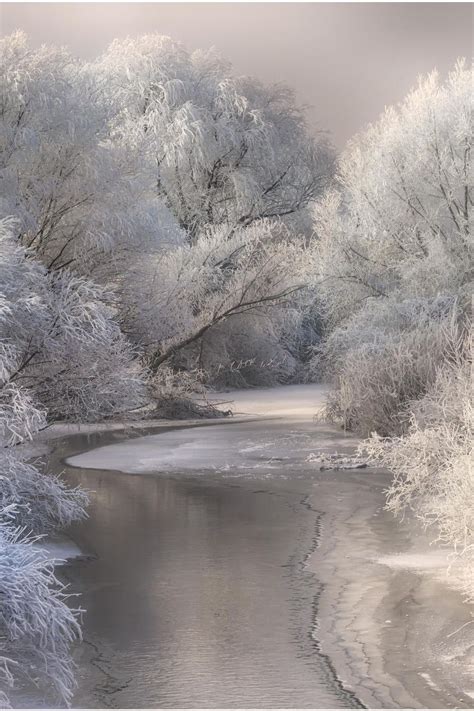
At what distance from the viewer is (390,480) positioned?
1368 cm

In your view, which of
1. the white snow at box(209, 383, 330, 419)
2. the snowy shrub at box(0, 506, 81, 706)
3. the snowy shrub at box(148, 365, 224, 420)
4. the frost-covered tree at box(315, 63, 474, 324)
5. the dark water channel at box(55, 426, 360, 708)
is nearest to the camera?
the snowy shrub at box(0, 506, 81, 706)

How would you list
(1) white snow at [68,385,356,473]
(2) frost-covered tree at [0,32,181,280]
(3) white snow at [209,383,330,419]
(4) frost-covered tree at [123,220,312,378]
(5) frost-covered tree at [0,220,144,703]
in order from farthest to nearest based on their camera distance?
(3) white snow at [209,383,330,419]
(4) frost-covered tree at [123,220,312,378]
(1) white snow at [68,385,356,473]
(2) frost-covered tree at [0,32,181,280]
(5) frost-covered tree at [0,220,144,703]

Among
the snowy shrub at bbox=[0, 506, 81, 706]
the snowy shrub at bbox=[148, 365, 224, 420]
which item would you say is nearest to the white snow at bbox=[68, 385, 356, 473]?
the snowy shrub at bbox=[148, 365, 224, 420]

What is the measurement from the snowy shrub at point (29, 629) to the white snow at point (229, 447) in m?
8.24

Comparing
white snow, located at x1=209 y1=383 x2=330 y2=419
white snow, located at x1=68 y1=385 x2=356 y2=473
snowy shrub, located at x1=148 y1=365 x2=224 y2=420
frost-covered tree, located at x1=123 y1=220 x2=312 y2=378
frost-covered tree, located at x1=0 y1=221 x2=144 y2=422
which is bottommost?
white snow, located at x1=68 y1=385 x2=356 y2=473

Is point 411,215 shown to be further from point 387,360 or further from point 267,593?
point 267,593

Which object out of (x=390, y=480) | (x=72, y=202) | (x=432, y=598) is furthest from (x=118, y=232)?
(x=432, y=598)

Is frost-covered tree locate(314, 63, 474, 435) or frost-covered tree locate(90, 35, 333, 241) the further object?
frost-covered tree locate(90, 35, 333, 241)

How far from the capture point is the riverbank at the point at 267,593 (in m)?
6.27

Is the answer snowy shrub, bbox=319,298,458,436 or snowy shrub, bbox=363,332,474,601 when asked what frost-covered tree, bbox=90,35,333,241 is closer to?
snowy shrub, bbox=319,298,458,436

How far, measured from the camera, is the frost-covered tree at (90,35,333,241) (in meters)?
27.5

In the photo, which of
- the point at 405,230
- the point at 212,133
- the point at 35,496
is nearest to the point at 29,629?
the point at 35,496

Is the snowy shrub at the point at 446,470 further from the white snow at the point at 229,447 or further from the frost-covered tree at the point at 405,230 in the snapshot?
the frost-covered tree at the point at 405,230

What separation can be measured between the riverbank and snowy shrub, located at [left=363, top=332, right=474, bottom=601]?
10.4 inches
